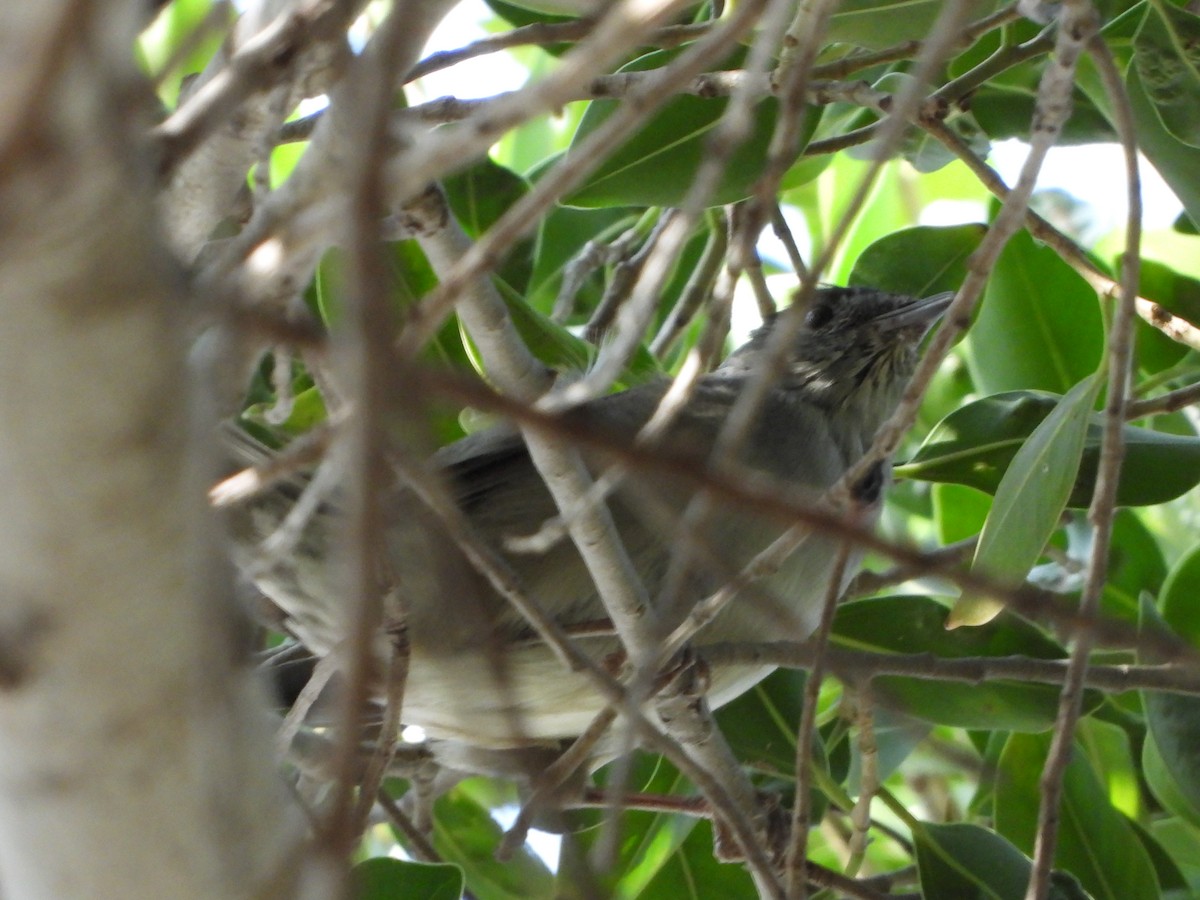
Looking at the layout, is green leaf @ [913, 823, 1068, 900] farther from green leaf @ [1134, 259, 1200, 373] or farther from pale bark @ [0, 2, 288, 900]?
pale bark @ [0, 2, 288, 900]

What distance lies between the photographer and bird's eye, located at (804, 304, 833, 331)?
142 inches

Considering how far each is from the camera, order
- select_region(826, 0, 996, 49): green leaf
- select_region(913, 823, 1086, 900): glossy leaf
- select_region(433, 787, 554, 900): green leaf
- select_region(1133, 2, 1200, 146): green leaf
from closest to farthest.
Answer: select_region(1133, 2, 1200, 146): green leaf, select_region(826, 0, 996, 49): green leaf, select_region(913, 823, 1086, 900): glossy leaf, select_region(433, 787, 554, 900): green leaf

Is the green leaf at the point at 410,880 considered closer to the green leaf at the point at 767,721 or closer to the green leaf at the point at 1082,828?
the green leaf at the point at 767,721

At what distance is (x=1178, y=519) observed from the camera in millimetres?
3758

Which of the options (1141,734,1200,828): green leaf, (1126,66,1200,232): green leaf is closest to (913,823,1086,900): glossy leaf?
(1141,734,1200,828): green leaf

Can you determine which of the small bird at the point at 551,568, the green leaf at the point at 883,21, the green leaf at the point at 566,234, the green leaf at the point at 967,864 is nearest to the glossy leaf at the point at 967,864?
the green leaf at the point at 967,864

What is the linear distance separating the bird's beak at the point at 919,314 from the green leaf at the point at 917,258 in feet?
0.15

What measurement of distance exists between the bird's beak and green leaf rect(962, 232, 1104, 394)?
12 centimetres

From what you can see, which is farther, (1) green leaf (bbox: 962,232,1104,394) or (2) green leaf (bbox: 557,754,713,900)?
(1) green leaf (bbox: 962,232,1104,394)

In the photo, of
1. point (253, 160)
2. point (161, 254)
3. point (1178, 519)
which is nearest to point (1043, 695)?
point (1178, 519)

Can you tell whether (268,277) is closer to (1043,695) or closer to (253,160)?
(253,160)

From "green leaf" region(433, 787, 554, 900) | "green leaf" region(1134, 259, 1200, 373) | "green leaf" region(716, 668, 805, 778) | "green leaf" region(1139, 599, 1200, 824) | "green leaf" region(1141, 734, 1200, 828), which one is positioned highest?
"green leaf" region(1134, 259, 1200, 373)

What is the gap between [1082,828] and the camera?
2592 mm

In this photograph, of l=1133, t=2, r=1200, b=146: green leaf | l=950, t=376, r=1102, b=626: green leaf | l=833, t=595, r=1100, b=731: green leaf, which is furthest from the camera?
l=833, t=595, r=1100, b=731: green leaf
